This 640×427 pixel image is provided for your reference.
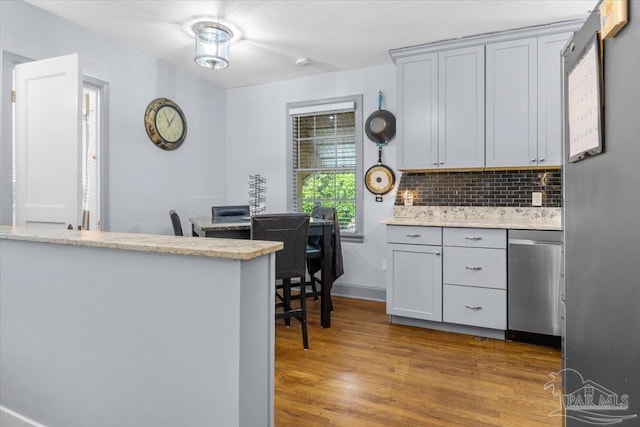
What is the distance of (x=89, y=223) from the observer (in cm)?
325

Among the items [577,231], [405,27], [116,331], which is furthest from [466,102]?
[116,331]

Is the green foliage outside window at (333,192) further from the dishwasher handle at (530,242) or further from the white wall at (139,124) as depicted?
the dishwasher handle at (530,242)

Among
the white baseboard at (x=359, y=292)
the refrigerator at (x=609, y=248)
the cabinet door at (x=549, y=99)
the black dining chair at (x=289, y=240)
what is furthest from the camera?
the white baseboard at (x=359, y=292)

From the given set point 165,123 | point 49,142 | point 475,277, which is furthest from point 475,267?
point 165,123

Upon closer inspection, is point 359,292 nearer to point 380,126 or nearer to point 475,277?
point 475,277

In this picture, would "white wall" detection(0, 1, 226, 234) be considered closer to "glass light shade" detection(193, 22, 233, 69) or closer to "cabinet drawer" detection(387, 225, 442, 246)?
"glass light shade" detection(193, 22, 233, 69)

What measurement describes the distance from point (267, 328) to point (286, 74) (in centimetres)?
364

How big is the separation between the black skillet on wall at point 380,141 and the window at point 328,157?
0.15m

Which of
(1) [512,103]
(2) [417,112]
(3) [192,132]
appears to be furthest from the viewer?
(3) [192,132]

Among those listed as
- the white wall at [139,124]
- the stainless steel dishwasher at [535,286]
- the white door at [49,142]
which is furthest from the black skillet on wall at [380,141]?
the white door at [49,142]

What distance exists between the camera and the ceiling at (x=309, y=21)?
8.81 feet

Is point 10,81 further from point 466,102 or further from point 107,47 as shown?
point 466,102

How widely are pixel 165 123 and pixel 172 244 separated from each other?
9.96ft

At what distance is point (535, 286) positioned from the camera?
275cm
